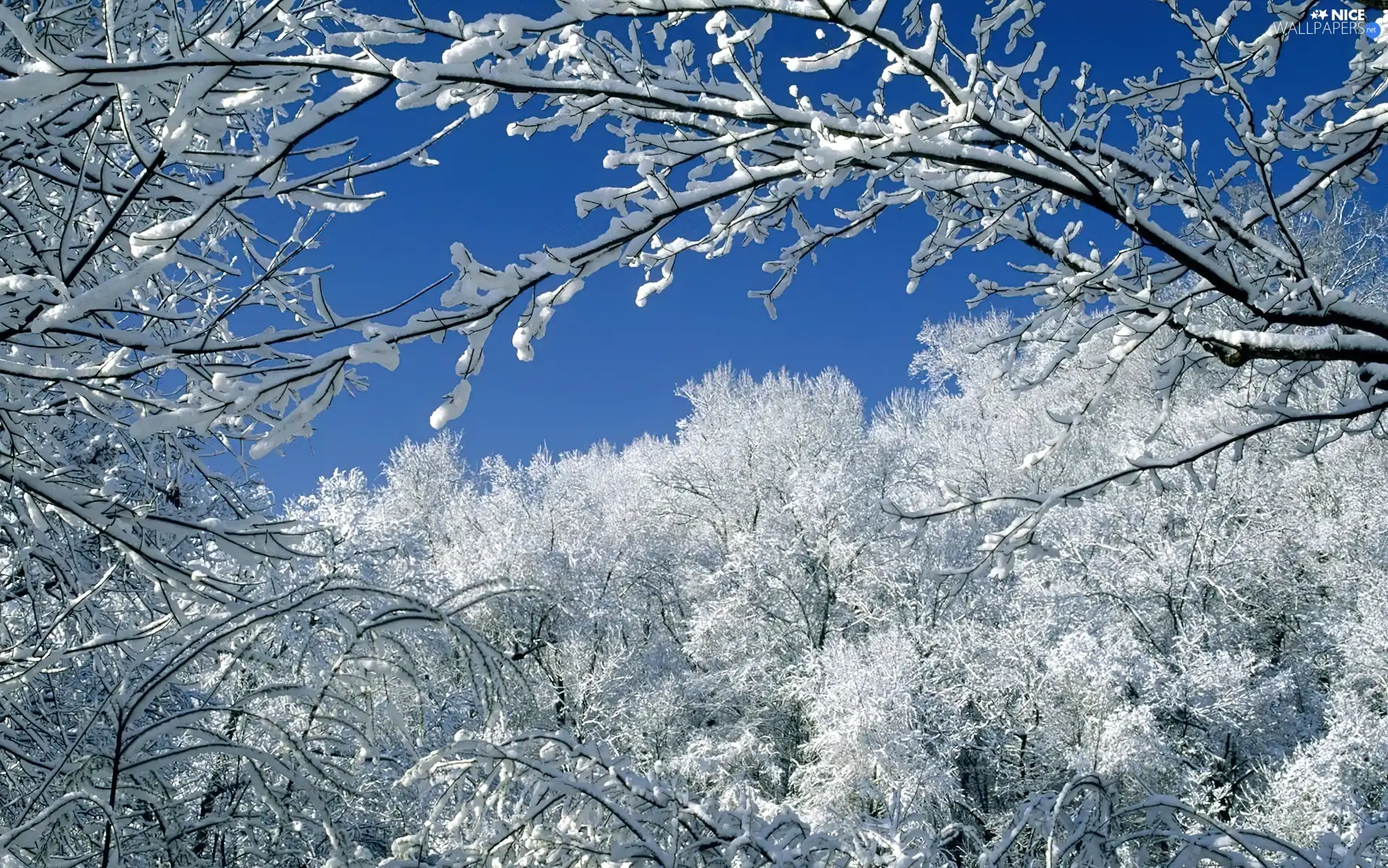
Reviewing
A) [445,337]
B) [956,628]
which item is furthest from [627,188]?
[956,628]

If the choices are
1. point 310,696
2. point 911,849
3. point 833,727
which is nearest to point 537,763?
point 310,696

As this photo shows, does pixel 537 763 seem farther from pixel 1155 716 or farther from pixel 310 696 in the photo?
pixel 1155 716

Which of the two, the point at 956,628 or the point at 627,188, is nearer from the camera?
the point at 627,188

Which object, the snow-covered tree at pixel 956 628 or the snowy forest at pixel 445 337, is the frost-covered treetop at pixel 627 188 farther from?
the snow-covered tree at pixel 956 628

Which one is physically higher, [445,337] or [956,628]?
[956,628]

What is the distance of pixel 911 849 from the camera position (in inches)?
98.3

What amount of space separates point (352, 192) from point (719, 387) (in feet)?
90.1

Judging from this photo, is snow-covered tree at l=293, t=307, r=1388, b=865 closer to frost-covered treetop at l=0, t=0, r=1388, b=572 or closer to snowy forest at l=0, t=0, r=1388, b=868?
snowy forest at l=0, t=0, r=1388, b=868

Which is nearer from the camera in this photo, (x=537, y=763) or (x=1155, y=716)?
(x=537, y=763)

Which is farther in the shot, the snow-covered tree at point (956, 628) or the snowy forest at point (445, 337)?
the snow-covered tree at point (956, 628)

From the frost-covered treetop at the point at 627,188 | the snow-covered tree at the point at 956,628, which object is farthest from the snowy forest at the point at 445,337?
the snow-covered tree at the point at 956,628

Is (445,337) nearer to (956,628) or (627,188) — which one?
(627,188)

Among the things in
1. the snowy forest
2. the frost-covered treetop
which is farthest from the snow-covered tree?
the frost-covered treetop

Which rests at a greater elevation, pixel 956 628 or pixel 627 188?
pixel 956 628
